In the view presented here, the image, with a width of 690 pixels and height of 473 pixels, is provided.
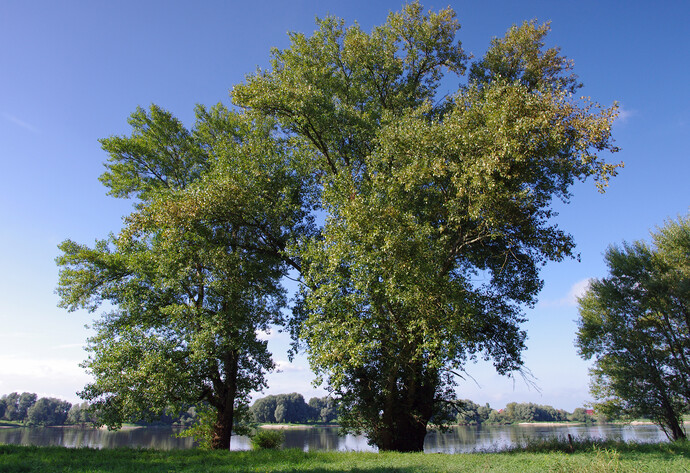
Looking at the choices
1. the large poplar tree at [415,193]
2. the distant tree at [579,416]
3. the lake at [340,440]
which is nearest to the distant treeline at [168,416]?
the distant tree at [579,416]

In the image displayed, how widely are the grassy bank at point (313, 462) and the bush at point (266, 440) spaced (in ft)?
21.4

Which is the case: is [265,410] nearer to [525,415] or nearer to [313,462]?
[525,415]

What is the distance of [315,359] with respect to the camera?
1481cm

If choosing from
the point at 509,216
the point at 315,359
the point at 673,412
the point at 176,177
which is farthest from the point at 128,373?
the point at 673,412

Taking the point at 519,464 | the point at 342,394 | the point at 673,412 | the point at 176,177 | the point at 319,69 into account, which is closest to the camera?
the point at 519,464

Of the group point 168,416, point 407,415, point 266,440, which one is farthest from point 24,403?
point 407,415

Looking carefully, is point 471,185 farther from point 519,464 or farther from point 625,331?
point 625,331

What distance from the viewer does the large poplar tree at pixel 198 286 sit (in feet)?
56.3

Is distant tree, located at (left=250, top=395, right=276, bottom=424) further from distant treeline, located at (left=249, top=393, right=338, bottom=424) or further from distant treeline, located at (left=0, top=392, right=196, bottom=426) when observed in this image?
distant treeline, located at (left=0, top=392, right=196, bottom=426)

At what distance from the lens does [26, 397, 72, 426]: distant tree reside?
111 metres

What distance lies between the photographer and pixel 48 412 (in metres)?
113

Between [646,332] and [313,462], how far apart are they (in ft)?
104

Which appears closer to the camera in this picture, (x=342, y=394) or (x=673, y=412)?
(x=342, y=394)

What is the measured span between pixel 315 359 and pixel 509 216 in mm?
9520
